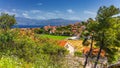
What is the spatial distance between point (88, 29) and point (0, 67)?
36802mm

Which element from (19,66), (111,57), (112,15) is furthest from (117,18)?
(19,66)

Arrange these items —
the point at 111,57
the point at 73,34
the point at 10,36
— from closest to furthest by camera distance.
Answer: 1. the point at 10,36
2. the point at 111,57
3. the point at 73,34

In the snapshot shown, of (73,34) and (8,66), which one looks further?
(73,34)

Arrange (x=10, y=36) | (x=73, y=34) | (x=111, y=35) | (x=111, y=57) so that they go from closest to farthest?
(x=10, y=36), (x=111, y=35), (x=111, y=57), (x=73, y=34)

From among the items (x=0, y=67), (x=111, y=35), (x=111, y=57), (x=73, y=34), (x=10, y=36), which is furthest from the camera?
(x=73, y=34)

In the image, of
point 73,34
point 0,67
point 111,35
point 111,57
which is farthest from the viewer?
point 73,34

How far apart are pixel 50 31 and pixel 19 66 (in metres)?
153

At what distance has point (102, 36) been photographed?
42.5 meters

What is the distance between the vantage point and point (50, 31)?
162 meters

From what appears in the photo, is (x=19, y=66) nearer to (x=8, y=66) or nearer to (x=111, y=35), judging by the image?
(x=8, y=66)

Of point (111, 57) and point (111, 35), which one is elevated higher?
point (111, 35)

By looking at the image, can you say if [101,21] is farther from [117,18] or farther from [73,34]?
[73,34]

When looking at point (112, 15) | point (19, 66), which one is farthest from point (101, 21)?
point (19, 66)

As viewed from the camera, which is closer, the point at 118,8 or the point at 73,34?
the point at 118,8
